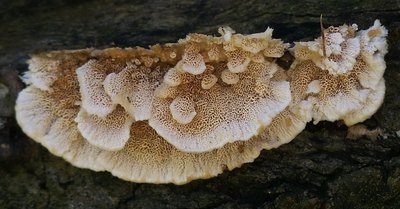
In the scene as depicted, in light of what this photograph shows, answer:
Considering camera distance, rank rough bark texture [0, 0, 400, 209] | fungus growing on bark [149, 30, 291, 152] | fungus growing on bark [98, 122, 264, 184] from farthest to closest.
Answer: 1. rough bark texture [0, 0, 400, 209]
2. fungus growing on bark [98, 122, 264, 184]
3. fungus growing on bark [149, 30, 291, 152]

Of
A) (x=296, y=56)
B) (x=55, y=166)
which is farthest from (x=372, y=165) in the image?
(x=55, y=166)

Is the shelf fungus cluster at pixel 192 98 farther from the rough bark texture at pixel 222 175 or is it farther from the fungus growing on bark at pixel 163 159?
the rough bark texture at pixel 222 175

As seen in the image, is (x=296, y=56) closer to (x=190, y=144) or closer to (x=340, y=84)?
(x=340, y=84)

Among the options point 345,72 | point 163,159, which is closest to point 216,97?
point 163,159

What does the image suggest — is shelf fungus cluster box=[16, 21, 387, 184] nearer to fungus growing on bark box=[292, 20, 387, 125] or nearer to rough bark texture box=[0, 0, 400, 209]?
fungus growing on bark box=[292, 20, 387, 125]

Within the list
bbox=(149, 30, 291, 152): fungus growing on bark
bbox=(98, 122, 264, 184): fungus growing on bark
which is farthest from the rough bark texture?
bbox=(149, 30, 291, 152): fungus growing on bark

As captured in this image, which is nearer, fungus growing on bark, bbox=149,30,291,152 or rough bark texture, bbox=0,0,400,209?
fungus growing on bark, bbox=149,30,291,152
